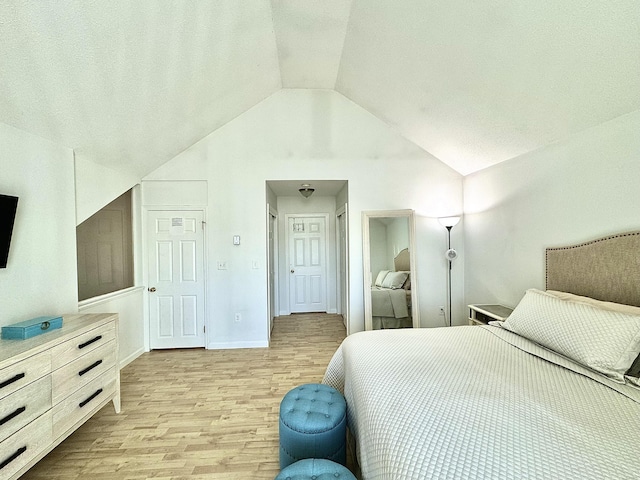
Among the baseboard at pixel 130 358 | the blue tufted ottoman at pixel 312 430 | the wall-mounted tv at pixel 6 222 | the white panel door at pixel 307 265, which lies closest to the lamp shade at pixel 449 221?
the white panel door at pixel 307 265

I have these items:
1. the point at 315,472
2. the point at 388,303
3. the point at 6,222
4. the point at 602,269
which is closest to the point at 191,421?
the point at 315,472

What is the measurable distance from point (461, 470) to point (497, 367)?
0.91 meters

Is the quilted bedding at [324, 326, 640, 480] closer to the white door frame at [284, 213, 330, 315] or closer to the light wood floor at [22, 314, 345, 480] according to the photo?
the light wood floor at [22, 314, 345, 480]

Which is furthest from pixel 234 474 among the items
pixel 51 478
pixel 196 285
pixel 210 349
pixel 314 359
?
pixel 196 285

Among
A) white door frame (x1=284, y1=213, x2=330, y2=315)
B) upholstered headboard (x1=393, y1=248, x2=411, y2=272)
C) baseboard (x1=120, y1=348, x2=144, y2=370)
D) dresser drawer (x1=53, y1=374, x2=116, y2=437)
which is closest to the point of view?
Answer: dresser drawer (x1=53, y1=374, x2=116, y2=437)

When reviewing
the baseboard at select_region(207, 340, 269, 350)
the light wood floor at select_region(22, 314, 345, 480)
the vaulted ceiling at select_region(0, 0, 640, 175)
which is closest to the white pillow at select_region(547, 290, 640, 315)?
the vaulted ceiling at select_region(0, 0, 640, 175)

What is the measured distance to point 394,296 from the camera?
3.72m

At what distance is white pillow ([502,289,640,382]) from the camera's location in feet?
4.66

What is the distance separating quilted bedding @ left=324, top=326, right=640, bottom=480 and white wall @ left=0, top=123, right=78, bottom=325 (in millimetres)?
2403

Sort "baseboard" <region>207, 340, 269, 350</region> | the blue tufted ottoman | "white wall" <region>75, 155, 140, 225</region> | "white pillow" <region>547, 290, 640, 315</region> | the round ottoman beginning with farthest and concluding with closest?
"baseboard" <region>207, 340, 269, 350</region>
"white wall" <region>75, 155, 140, 225</region>
"white pillow" <region>547, 290, 640, 315</region>
the blue tufted ottoman
the round ottoman

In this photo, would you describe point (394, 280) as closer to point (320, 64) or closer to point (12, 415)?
point (320, 64)

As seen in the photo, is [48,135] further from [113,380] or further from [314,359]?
[314,359]

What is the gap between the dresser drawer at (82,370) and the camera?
5.57 feet

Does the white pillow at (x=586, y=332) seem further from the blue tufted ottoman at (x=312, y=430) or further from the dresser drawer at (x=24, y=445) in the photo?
the dresser drawer at (x=24, y=445)
